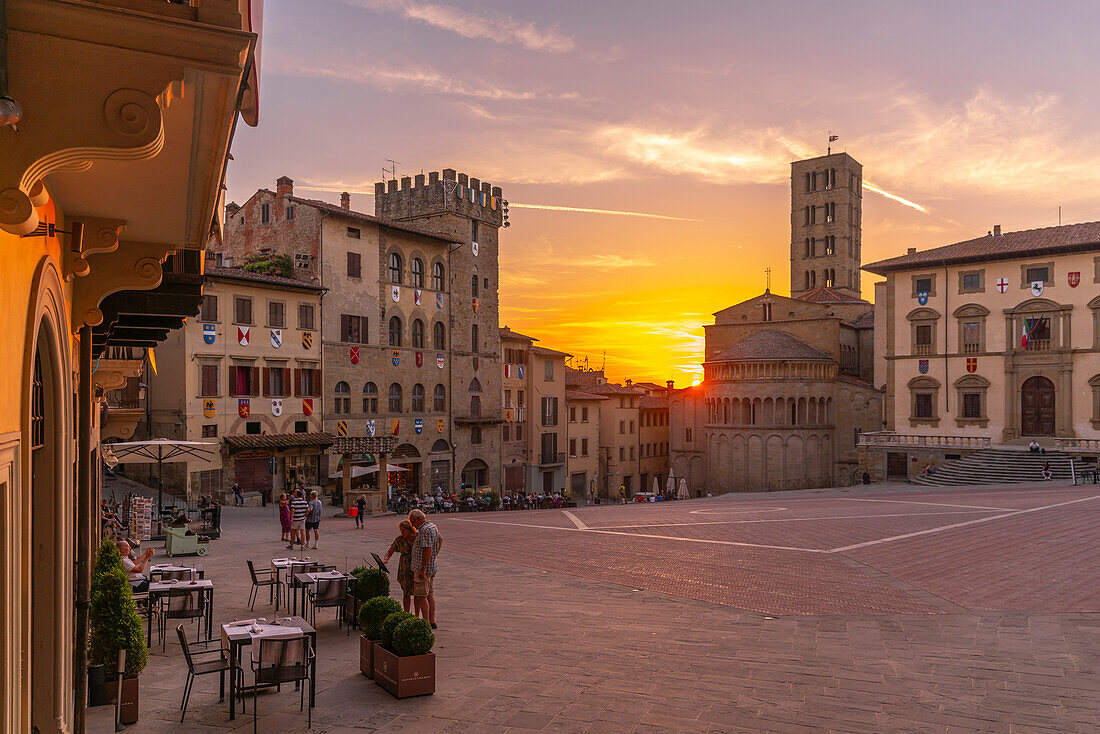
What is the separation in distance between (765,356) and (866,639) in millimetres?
54724

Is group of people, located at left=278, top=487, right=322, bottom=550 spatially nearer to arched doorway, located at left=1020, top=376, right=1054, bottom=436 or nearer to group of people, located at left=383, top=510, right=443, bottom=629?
group of people, located at left=383, top=510, right=443, bottom=629

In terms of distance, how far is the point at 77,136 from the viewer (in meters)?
3.32

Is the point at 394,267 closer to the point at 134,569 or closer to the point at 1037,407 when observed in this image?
the point at 134,569

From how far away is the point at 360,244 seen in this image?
4794 centimetres

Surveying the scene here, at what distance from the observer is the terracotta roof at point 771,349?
64.6 m

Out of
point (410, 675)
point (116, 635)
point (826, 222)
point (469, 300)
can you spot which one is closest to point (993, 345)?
point (469, 300)

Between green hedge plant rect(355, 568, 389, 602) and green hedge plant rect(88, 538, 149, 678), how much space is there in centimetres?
321

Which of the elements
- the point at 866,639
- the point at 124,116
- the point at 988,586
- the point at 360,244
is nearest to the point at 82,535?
the point at 124,116

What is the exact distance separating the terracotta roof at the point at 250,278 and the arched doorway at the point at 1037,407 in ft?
142

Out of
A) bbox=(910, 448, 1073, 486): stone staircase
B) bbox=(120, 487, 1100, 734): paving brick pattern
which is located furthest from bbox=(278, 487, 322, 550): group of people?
bbox=(910, 448, 1073, 486): stone staircase

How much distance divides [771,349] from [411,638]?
59.6m

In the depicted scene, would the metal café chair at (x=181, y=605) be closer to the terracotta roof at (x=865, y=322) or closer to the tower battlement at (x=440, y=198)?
the tower battlement at (x=440, y=198)

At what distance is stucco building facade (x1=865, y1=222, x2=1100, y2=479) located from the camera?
49.2 metres

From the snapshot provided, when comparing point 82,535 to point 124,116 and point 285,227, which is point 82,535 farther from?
point 285,227
